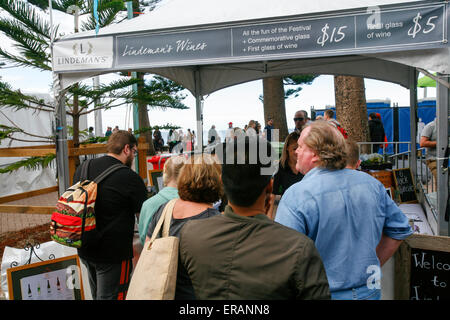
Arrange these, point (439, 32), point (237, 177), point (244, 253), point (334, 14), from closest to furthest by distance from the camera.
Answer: point (244, 253), point (237, 177), point (439, 32), point (334, 14)

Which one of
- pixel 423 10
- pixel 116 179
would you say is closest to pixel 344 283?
pixel 116 179

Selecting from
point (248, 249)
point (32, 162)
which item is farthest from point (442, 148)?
point (32, 162)

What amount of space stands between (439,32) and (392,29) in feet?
1.29

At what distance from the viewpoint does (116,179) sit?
2998 mm

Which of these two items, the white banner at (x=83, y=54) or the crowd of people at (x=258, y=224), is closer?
the crowd of people at (x=258, y=224)

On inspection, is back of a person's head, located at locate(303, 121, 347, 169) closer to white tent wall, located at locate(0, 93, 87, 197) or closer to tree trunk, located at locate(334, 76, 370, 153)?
tree trunk, located at locate(334, 76, 370, 153)

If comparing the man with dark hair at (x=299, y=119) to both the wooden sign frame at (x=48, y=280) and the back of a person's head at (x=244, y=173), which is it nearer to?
the wooden sign frame at (x=48, y=280)

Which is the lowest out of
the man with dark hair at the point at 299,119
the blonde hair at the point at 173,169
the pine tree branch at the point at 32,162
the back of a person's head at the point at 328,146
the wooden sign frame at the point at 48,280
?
the wooden sign frame at the point at 48,280

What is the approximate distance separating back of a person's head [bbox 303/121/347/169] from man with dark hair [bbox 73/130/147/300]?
1502 mm

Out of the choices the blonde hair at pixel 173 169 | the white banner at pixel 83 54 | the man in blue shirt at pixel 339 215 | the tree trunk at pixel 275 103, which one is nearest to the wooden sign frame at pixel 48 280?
the blonde hair at pixel 173 169

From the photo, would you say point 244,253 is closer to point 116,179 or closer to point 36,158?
A: point 116,179

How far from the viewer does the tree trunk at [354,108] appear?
381 inches

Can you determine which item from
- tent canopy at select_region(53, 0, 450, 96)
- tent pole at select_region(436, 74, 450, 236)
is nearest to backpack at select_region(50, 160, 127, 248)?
tent canopy at select_region(53, 0, 450, 96)

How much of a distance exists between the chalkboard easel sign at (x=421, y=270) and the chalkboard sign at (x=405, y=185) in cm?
300
